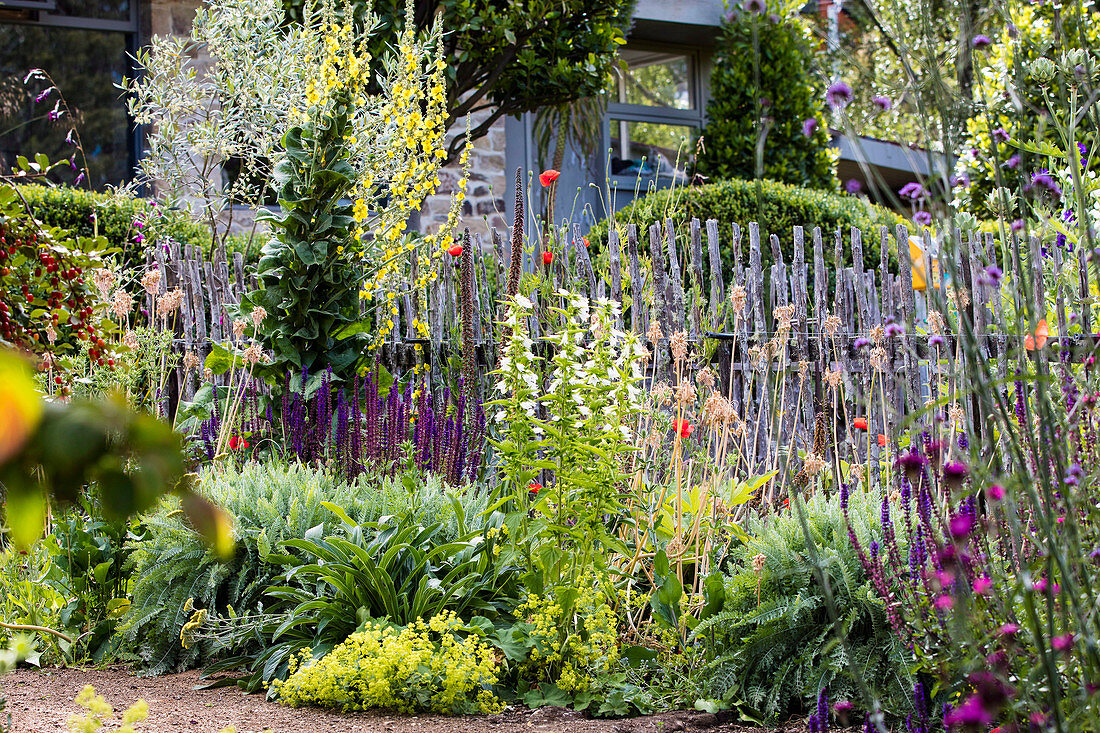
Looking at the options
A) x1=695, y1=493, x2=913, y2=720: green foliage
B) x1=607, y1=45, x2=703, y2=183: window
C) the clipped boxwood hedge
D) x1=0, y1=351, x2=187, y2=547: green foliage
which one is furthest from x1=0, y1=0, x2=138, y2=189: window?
x1=0, y1=351, x2=187, y2=547: green foliage

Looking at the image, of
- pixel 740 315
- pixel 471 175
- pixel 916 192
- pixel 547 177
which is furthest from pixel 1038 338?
pixel 471 175

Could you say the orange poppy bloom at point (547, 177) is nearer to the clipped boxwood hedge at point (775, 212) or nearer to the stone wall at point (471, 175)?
the clipped boxwood hedge at point (775, 212)

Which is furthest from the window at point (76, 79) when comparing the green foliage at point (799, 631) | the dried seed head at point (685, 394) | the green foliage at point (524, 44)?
the green foliage at point (799, 631)

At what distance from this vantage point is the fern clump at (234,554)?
9.56ft

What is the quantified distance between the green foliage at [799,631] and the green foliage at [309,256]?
2050 mm

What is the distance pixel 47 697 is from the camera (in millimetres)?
2607

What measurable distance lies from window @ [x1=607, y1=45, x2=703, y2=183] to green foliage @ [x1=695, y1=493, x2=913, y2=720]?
7836 millimetres

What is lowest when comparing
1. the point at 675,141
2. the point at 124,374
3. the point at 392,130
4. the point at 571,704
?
the point at 571,704

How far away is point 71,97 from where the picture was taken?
809 centimetres

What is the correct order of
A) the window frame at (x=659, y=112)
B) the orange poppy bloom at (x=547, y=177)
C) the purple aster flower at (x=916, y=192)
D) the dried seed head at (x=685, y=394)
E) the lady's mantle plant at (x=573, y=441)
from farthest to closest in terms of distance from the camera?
the window frame at (x=659, y=112)
the orange poppy bloom at (x=547, y=177)
the dried seed head at (x=685, y=394)
the lady's mantle plant at (x=573, y=441)
the purple aster flower at (x=916, y=192)

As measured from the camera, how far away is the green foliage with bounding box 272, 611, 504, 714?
2.38 metres

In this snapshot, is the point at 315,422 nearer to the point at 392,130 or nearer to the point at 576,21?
the point at 392,130

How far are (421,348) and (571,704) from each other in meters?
2.13

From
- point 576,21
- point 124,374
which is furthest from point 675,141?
point 124,374
